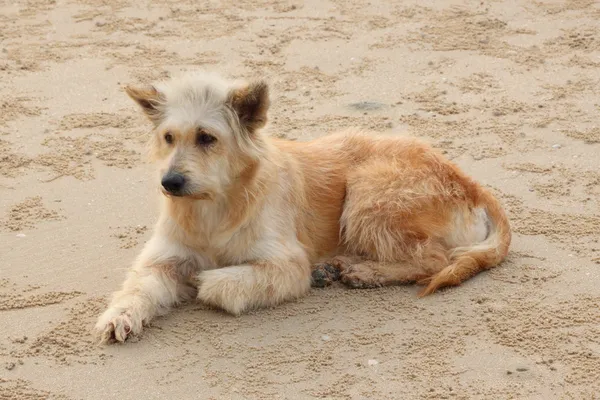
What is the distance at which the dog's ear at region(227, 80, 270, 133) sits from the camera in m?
5.94

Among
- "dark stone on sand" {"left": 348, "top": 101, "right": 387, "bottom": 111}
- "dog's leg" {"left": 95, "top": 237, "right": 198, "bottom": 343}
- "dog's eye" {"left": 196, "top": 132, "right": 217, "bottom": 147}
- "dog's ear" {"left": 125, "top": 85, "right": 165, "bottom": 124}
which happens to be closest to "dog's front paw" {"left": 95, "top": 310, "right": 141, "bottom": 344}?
"dog's leg" {"left": 95, "top": 237, "right": 198, "bottom": 343}

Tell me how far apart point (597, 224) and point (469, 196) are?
1.08 m

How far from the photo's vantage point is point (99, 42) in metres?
11.0

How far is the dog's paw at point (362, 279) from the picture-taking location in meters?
6.41

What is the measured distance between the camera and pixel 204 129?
19.4 feet

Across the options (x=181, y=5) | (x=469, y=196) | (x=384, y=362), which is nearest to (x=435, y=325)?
(x=384, y=362)

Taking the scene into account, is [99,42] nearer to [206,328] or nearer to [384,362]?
[206,328]

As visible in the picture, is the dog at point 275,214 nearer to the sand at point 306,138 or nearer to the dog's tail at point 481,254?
the dog's tail at point 481,254

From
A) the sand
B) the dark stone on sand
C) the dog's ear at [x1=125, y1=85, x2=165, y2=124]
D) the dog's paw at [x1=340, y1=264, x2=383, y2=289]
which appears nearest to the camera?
the sand

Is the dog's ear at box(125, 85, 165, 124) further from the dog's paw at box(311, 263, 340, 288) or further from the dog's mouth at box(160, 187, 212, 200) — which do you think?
the dog's paw at box(311, 263, 340, 288)

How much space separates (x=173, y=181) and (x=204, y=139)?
384 millimetres

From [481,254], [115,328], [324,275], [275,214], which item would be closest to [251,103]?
[275,214]

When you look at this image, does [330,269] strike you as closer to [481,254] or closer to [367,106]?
[481,254]

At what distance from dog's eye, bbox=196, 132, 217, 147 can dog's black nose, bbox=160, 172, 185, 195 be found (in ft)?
1.04
